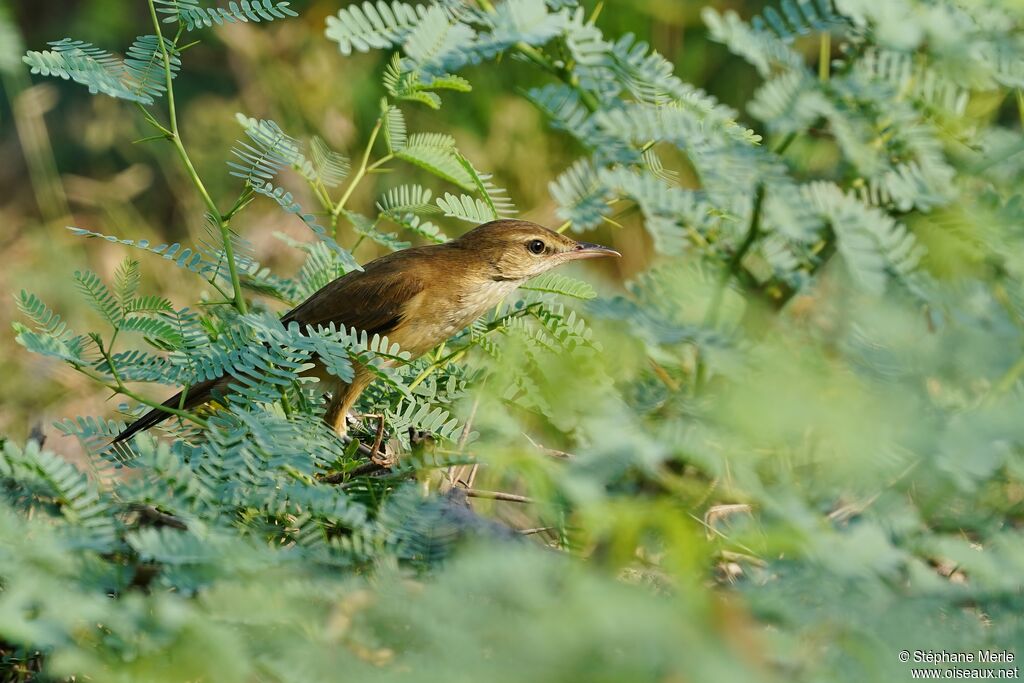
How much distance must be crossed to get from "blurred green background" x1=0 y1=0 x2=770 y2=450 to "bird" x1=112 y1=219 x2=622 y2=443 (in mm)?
1887

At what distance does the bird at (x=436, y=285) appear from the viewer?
13.2 feet

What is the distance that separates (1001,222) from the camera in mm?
2311

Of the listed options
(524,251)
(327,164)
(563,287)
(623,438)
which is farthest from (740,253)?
(524,251)

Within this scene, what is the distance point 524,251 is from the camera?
4.31 m

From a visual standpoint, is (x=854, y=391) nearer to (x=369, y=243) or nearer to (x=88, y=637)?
(x=88, y=637)

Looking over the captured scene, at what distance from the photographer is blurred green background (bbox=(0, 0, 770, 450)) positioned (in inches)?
255

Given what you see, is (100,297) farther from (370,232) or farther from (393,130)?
(393,130)

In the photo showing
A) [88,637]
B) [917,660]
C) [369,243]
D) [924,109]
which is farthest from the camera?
[369,243]

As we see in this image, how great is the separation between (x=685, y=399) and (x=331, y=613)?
825mm

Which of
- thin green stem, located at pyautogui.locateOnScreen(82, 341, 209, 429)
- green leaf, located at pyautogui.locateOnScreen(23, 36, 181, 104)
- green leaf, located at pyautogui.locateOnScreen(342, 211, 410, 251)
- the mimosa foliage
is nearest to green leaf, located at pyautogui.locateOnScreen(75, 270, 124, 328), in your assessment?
the mimosa foliage

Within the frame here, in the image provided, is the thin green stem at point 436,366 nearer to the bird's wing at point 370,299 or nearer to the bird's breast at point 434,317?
the bird's breast at point 434,317

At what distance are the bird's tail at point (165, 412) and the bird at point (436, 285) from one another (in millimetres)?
451

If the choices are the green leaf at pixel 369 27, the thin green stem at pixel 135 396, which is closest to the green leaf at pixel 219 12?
the green leaf at pixel 369 27

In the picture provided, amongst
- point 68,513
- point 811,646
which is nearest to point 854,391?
point 811,646
